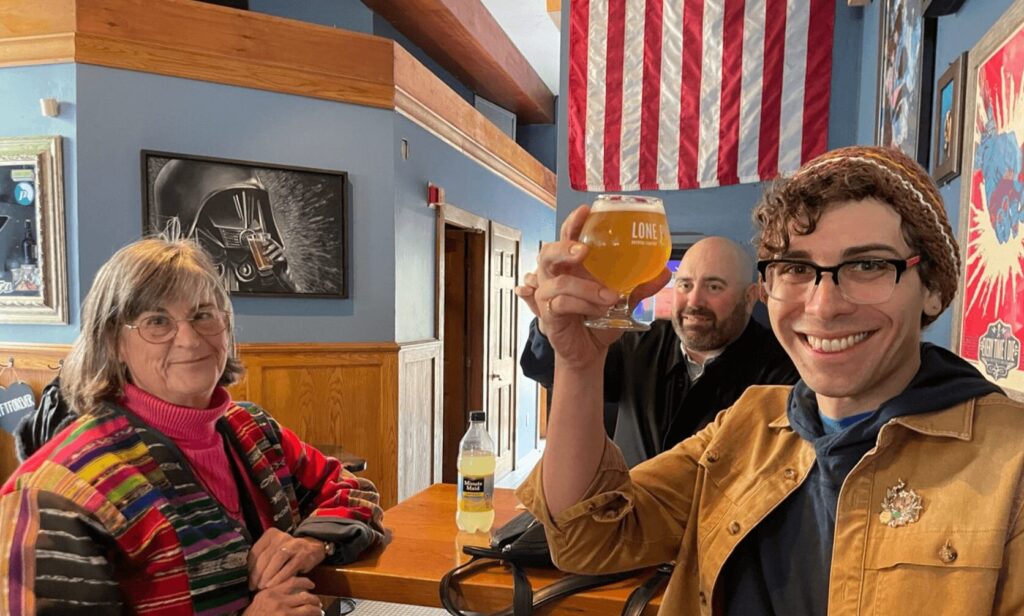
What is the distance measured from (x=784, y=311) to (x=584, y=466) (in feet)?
1.20

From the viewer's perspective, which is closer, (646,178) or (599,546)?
(599,546)

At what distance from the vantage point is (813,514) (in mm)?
896

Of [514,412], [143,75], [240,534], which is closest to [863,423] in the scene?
[240,534]

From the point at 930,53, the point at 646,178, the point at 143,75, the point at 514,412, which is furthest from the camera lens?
the point at 514,412

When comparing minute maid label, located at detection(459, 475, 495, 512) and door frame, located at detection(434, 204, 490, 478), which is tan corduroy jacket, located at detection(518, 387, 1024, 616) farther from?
door frame, located at detection(434, 204, 490, 478)

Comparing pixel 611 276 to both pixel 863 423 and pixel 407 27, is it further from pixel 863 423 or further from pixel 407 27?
pixel 407 27

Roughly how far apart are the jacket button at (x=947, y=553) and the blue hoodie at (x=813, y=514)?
13cm

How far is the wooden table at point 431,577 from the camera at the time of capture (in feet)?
3.93

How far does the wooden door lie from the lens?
608 cm

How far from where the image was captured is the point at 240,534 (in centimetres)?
138

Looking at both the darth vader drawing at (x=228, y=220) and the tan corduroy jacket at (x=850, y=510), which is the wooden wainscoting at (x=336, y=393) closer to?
the darth vader drawing at (x=228, y=220)

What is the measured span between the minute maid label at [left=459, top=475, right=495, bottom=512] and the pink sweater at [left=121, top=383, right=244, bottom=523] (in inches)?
20.1

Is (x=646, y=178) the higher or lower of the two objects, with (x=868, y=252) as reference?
higher

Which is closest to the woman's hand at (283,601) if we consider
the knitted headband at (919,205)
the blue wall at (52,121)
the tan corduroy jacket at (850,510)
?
the tan corduroy jacket at (850,510)
